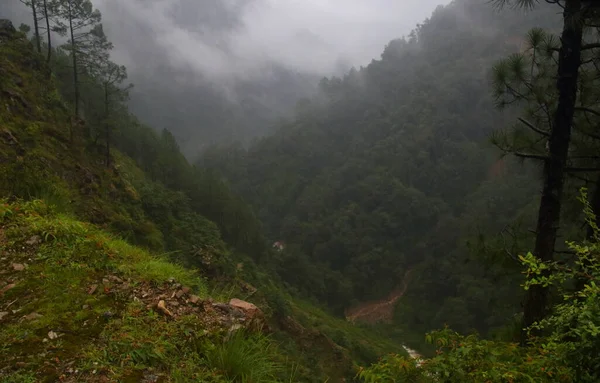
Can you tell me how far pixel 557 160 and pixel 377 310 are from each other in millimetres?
49167

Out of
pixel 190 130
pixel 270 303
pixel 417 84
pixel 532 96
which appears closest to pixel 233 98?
pixel 190 130

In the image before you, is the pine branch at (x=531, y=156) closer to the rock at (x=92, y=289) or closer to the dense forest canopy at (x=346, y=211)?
the dense forest canopy at (x=346, y=211)

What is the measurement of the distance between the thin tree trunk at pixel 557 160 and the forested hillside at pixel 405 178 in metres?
33.1

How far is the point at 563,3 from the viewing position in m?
4.76

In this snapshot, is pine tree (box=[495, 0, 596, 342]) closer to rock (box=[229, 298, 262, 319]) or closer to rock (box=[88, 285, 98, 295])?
rock (box=[229, 298, 262, 319])

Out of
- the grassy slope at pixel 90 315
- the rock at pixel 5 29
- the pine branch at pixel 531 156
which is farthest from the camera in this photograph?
the rock at pixel 5 29

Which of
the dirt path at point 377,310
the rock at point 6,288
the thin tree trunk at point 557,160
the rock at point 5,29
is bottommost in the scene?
the dirt path at point 377,310

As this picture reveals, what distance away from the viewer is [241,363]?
2555 millimetres

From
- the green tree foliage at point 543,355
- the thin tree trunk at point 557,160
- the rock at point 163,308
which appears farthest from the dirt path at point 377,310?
the green tree foliage at point 543,355

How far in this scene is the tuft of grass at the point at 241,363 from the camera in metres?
2.52

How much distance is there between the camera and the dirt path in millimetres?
48312

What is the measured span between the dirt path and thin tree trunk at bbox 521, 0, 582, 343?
45.1 m

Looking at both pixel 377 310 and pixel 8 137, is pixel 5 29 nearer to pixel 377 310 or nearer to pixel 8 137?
pixel 8 137

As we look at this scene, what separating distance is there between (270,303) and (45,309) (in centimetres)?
1996
